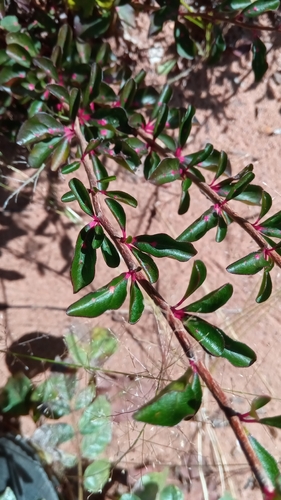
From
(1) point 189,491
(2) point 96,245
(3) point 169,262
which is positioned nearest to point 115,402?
(1) point 189,491

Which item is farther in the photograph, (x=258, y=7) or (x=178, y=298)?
(x=178, y=298)

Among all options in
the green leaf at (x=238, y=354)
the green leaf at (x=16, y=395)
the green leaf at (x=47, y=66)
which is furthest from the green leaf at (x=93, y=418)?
the green leaf at (x=47, y=66)

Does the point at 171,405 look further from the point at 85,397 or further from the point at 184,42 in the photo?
the point at 184,42

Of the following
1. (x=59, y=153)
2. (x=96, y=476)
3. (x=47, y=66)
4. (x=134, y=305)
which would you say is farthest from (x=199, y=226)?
(x=96, y=476)

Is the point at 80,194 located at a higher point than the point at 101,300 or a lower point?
higher

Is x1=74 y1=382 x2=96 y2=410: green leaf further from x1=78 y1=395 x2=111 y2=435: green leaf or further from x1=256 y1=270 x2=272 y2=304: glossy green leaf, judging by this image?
x1=256 y1=270 x2=272 y2=304: glossy green leaf

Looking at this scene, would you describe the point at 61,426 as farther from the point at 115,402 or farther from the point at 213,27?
the point at 213,27
